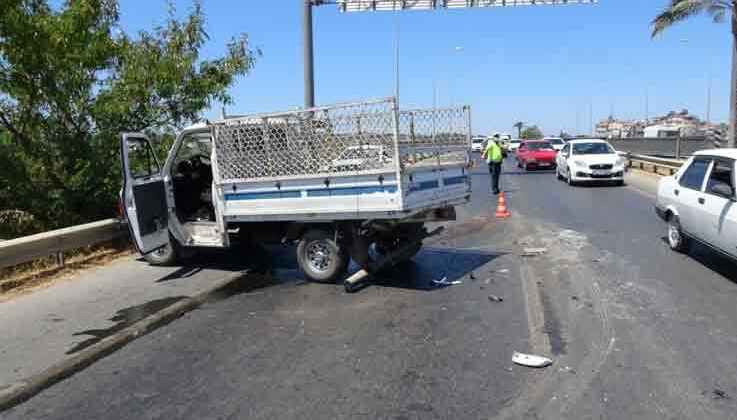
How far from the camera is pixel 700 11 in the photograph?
68.2 ft

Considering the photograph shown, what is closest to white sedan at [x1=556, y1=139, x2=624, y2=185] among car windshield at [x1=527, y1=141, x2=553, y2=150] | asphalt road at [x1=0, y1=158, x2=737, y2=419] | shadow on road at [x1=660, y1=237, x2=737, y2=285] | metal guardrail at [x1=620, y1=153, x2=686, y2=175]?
metal guardrail at [x1=620, y1=153, x2=686, y2=175]

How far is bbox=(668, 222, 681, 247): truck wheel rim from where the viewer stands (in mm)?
8586

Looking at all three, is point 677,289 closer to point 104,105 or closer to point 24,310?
point 24,310

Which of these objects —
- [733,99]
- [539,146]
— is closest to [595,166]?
[733,99]

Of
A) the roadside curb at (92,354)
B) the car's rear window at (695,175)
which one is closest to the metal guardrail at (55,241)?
the roadside curb at (92,354)

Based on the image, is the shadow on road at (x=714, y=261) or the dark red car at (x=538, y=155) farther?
the dark red car at (x=538, y=155)

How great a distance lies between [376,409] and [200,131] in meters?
5.50

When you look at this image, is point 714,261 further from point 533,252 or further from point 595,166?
point 595,166

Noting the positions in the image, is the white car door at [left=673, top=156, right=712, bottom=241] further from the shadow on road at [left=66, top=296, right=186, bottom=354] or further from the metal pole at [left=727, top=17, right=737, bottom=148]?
the metal pole at [left=727, top=17, right=737, bottom=148]

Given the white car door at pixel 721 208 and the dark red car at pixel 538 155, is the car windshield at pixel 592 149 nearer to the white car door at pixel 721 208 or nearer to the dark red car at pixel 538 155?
the dark red car at pixel 538 155

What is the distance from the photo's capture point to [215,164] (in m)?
7.73

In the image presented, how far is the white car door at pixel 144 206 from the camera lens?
777cm

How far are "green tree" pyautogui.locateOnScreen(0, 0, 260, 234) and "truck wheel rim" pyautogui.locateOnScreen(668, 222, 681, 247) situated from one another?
9.15 m

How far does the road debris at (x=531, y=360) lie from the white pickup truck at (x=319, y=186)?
7.63 ft
